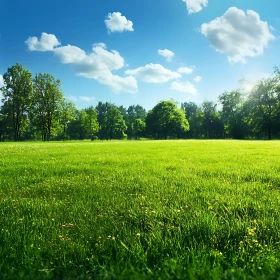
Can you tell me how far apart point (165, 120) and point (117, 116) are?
24.0 m

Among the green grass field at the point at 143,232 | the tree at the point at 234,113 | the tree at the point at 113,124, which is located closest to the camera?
the green grass field at the point at 143,232

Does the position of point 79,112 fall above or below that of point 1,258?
above

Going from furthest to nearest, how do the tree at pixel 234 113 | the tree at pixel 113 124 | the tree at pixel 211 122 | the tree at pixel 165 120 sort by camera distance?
the tree at pixel 211 122
the tree at pixel 113 124
the tree at pixel 165 120
the tree at pixel 234 113

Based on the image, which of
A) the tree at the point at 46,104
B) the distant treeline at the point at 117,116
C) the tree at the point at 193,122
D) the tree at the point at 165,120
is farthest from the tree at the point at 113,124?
the tree at the point at 193,122

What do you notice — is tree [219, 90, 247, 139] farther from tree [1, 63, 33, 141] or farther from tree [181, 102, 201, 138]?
tree [1, 63, 33, 141]

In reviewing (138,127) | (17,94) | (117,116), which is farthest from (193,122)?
(17,94)

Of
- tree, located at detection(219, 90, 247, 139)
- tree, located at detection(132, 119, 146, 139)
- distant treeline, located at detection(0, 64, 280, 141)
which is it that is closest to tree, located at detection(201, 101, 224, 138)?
distant treeline, located at detection(0, 64, 280, 141)

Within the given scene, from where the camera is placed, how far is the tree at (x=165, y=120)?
369 feet

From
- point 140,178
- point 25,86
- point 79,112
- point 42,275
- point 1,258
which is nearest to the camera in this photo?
point 42,275

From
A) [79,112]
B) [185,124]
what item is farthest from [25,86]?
[185,124]

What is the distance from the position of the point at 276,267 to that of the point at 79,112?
384 ft

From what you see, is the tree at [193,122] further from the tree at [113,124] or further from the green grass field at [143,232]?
the green grass field at [143,232]

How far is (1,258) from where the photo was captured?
106 inches

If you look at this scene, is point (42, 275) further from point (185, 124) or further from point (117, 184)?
point (185, 124)
